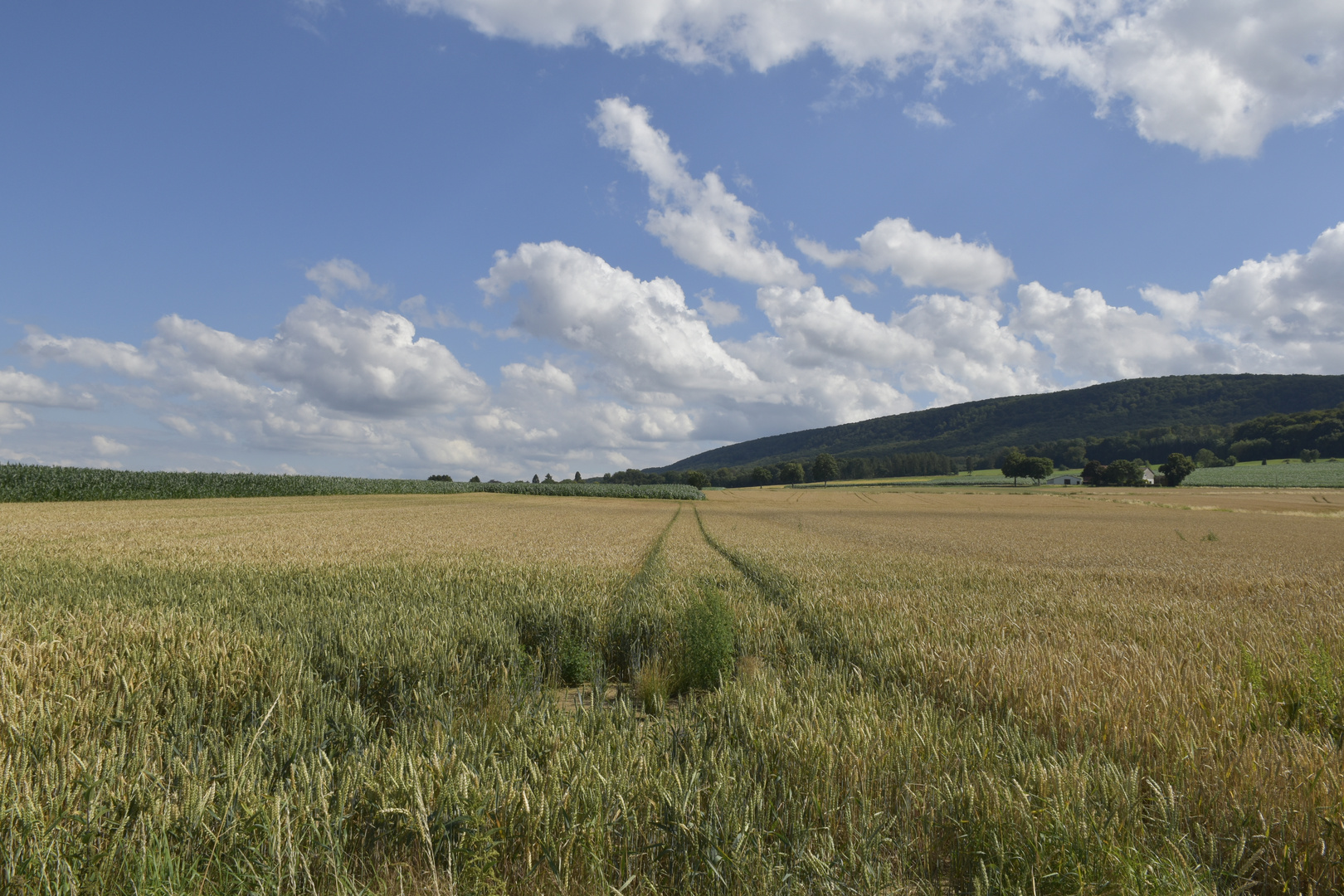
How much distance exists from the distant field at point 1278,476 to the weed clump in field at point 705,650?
125872 mm

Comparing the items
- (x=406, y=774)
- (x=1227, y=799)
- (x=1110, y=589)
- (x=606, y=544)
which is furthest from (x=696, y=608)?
(x=606, y=544)

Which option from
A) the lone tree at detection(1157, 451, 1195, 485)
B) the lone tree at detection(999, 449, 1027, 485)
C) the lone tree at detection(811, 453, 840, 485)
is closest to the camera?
the lone tree at detection(1157, 451, 1195, 485)

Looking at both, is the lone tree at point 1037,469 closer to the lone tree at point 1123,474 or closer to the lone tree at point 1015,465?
the lone tree at point 1015,465

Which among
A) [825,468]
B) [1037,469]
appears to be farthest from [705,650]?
[825,468]

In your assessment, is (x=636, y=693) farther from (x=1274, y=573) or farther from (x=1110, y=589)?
(x=1274, y=573)

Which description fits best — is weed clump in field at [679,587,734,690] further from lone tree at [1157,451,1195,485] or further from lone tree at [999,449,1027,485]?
lone tree at [999,449,1027,485]

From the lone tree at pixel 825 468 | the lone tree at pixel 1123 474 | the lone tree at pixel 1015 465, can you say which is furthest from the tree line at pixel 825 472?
the lone tree at pixel 1123 474

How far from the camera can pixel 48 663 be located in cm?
509

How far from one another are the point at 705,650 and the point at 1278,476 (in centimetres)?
14537

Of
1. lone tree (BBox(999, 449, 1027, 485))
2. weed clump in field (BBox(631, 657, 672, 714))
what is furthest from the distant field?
weed clump in field (BBox(631, 657, 672, 714))

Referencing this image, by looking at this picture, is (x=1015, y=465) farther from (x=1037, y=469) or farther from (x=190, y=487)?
(x=190, y=487)

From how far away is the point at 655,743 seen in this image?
3988mm

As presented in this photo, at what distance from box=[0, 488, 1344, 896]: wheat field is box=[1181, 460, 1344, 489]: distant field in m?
124

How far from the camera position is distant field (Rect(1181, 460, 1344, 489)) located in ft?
314
